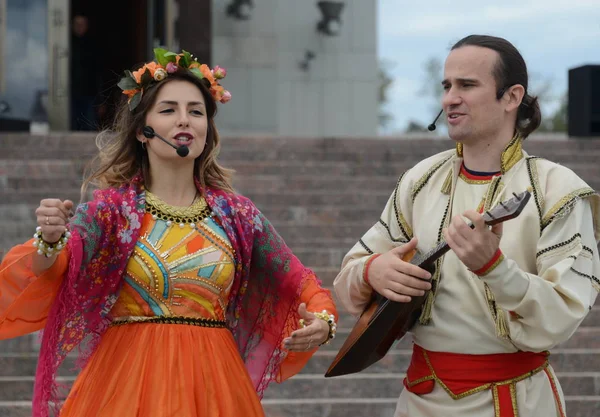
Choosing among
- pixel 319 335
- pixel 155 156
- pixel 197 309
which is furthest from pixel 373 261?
pixel 155 156

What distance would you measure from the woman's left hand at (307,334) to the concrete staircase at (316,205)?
95.4 inches

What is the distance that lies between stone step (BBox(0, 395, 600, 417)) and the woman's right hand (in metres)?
2.88

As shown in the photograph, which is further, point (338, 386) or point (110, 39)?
point (110, 39)

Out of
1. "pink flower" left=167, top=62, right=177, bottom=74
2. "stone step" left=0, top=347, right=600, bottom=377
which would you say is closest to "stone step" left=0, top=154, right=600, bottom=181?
"stone step" left=0, top=347, right=600, bottom=377

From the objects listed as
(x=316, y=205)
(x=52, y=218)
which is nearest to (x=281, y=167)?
(x=316, y=205)

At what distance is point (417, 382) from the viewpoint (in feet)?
12.3

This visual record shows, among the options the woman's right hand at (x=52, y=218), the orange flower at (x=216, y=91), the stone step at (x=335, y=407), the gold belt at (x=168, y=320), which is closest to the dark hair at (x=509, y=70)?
the orange flower at (x=216, y=91)

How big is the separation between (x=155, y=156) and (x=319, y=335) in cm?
87

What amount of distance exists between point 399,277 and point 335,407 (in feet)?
9.31

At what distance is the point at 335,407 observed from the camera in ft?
20.6

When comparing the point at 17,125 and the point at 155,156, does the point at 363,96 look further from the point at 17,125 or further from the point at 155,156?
the point at 155,156

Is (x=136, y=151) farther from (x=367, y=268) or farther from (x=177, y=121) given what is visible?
(x=367, y=268)

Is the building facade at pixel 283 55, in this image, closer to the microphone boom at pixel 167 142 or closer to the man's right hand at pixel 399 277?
the microphone boom at pixel 167 142

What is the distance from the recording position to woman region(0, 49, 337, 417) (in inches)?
145
